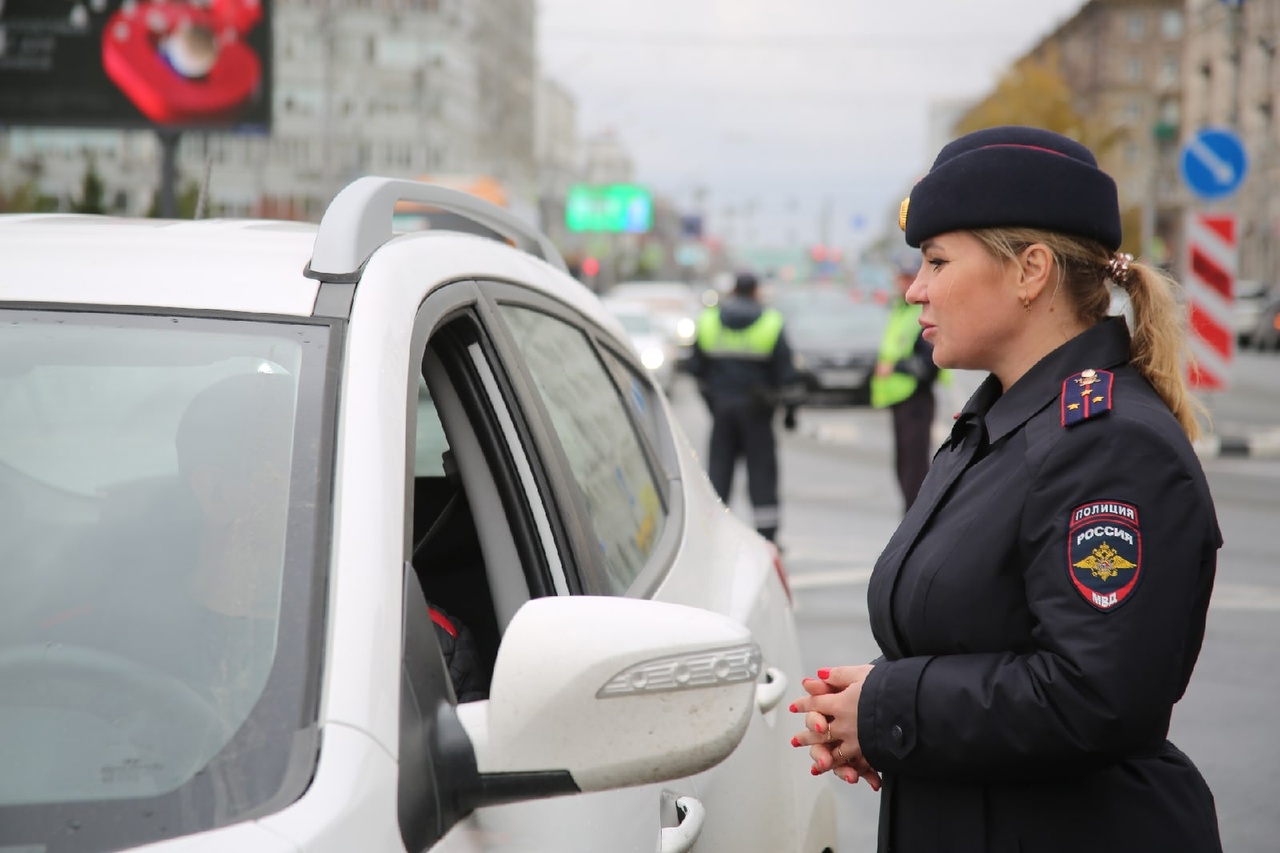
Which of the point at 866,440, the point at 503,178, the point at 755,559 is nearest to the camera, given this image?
the point at 755,559

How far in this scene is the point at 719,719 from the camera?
72.6 inches

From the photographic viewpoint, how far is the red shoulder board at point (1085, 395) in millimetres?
2000

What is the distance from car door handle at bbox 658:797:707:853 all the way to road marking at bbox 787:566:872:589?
6.70 metres

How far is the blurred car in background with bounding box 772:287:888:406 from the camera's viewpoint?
73.8ft

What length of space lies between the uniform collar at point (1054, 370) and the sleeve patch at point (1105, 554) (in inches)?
8.9

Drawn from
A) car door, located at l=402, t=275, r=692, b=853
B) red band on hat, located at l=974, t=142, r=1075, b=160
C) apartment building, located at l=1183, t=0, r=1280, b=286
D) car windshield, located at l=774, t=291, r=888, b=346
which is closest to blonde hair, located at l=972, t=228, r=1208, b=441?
red band on hat, located at l=974, t=142, r=1075, b=160

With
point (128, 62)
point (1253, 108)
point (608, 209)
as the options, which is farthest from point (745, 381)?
point (608, 209)

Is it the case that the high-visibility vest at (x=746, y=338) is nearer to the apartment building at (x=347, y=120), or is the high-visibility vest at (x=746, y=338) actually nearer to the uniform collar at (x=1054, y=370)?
the uniform collar at (x=1054, y=370)

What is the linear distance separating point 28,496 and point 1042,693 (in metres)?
1.25

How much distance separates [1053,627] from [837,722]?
1.23ft

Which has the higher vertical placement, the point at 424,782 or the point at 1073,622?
the point at 1073,622

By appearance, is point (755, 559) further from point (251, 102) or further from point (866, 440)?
point (251, 102)

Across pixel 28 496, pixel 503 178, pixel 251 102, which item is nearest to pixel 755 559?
pixel 28 496

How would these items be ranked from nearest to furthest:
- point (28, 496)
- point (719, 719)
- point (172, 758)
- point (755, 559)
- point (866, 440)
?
→ 1. point (172, 758)
2. point (719, 719)
3. point (28, 496)
4. point (755, 559)
5. point (866, 440)
